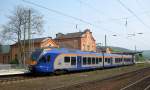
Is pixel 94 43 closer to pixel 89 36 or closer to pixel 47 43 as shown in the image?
pixel 89 36

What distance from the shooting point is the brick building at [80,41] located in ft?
255

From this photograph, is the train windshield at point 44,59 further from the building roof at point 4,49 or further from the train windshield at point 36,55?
the building roof at point 4,49

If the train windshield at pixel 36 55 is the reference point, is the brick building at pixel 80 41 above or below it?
above

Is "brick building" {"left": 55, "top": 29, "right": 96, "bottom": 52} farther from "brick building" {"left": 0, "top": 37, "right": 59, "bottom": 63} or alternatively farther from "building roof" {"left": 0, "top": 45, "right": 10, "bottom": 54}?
"building roof" {"left": 0, "top": 45, "right": 10, "bottom": 54}

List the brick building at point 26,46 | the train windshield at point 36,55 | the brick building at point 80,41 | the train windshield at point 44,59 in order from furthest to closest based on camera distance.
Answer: the brick building at point 80,41, the brick building at point 26,46, the train windshield at point 36,55, the train windshield at point 44,59

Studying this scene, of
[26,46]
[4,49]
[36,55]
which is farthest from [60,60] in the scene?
[4,49]

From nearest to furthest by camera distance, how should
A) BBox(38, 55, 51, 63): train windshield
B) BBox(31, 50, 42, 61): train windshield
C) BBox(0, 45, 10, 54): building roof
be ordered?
BBox(38, 55, 51, 63): train windshield, BBox(31, 50, 42, 61): train windshield, BBox(0, 45, 10, 54): building roof

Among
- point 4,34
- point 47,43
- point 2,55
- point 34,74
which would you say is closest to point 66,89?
point 34,74

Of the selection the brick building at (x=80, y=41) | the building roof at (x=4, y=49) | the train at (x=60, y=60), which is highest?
the brick building at (x=80, y=41)

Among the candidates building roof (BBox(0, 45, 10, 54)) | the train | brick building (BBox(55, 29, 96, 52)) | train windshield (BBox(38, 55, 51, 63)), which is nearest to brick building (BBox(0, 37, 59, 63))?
building roof (BBox(0, 45, 10, 54))

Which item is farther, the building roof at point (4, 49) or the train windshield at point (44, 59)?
the building roof at point (4, 49)

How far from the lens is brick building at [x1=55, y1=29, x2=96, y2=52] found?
77.9 m

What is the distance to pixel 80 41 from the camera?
77500 millimetres

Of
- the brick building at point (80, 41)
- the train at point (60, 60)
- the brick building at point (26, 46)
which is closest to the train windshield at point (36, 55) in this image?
the train at point (60, 60)
